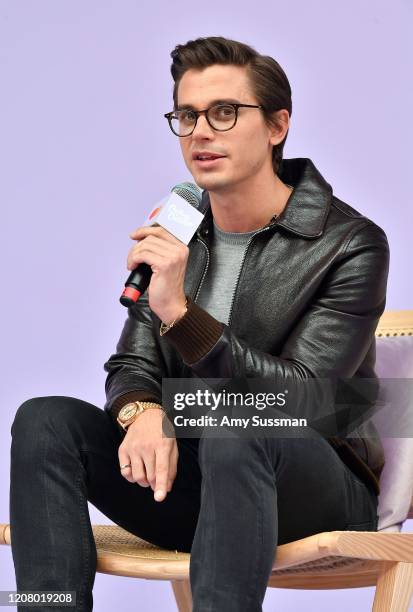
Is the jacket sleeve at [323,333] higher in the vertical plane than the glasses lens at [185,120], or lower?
lower

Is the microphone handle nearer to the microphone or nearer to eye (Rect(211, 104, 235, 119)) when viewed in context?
the microphone

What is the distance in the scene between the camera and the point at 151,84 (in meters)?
3.11

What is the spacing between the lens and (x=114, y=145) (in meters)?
3.13

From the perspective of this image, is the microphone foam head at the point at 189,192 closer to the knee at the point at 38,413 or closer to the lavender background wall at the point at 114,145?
the knee at the point at 38,413

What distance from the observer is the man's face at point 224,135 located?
5.99 ft

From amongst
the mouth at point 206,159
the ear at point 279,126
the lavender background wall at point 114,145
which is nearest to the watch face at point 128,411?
the mouth at point 206,159

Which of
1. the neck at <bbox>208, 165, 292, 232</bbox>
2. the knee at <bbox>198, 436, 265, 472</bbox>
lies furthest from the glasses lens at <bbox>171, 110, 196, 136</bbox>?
the knee at <bbox>198, 436, 265, 472</bbox>

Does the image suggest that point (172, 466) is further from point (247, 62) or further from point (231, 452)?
point (247, 62)

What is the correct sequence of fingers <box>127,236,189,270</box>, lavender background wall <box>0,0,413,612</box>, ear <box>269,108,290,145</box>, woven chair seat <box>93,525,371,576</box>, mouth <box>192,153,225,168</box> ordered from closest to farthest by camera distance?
fingers <box>127,236,189,270</box> → woven chair seat <box>93,525,371,576</box> → mouth <box>192,153,225,168</box> → ear <box>269,108,290,145</box> → lavender background wall <box>0,0,413,612</box>

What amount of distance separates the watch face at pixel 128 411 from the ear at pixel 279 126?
508 millimetres

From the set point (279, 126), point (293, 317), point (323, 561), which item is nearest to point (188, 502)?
A: point (323, 561)

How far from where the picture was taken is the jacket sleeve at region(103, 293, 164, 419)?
5.98 ft

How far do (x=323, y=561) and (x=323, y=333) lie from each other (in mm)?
331

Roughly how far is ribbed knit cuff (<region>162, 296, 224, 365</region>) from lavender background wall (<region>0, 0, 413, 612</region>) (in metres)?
1.28
